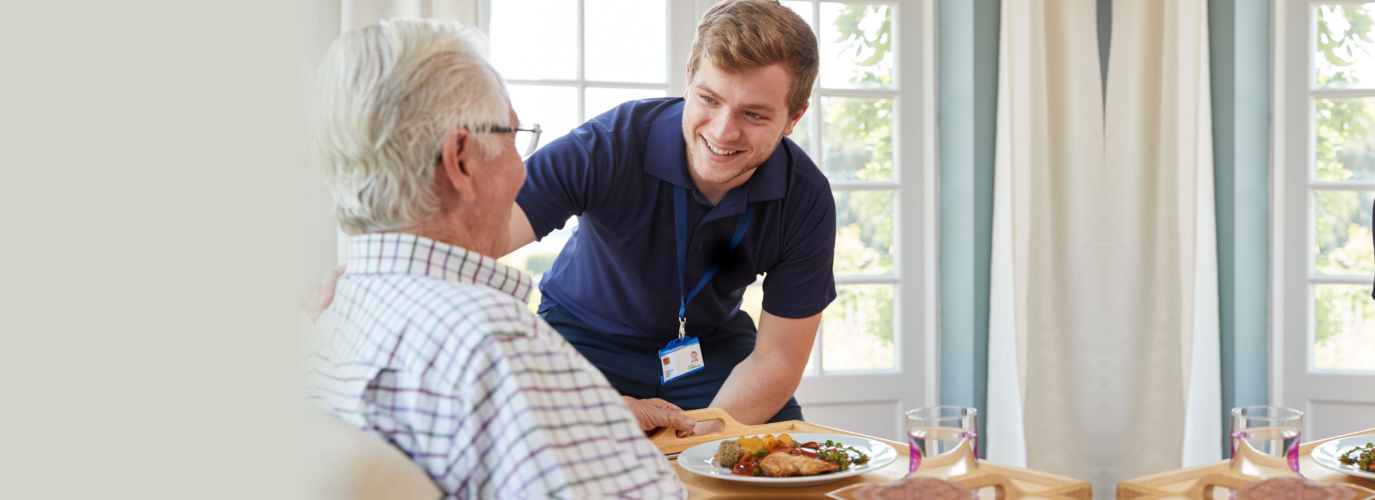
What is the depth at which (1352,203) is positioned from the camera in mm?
3100

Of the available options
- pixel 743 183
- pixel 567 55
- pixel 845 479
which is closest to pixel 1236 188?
pixel 743 183

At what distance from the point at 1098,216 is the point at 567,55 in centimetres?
187

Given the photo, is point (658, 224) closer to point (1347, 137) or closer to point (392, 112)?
point (392, 112)

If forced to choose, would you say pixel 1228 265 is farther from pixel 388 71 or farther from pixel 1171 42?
pixel 388 71

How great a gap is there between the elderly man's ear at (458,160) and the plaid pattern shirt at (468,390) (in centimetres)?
8

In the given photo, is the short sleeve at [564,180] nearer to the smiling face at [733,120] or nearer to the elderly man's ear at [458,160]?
the smiling face at [733,120]

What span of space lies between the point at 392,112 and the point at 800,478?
65 centimetres

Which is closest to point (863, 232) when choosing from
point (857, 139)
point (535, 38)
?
point (857, 139)

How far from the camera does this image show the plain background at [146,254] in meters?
0.59

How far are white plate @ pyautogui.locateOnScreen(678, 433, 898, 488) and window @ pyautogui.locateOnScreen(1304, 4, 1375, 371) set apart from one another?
2586mm

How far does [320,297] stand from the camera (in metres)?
1.03

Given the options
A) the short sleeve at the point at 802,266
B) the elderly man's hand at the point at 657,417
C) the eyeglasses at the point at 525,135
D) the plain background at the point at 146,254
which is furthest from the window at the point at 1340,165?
the plain background at the point at 146,254

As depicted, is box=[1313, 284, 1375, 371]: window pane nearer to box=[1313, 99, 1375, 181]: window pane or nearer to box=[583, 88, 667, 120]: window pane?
box=[1313, 99, 1375, 181]: window pane

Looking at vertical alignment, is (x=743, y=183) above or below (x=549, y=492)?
above
